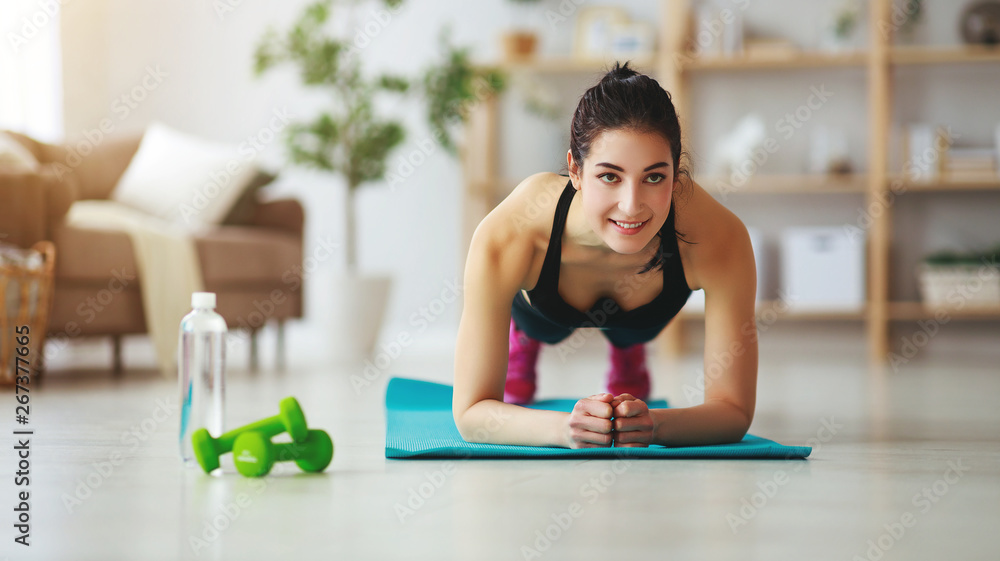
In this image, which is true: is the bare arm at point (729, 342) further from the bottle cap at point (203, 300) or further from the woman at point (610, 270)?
the bottle cap at point (203, 300)

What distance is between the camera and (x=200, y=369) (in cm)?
154

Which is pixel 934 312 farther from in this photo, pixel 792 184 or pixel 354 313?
pixel 354 313

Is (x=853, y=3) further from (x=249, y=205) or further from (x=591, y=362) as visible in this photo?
(x=249, y=205)

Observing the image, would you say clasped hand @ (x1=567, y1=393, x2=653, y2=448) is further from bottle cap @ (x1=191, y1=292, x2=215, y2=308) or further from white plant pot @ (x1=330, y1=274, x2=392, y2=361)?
white plant pot @ (x1=330, y1=274, x2=392, y2=361)

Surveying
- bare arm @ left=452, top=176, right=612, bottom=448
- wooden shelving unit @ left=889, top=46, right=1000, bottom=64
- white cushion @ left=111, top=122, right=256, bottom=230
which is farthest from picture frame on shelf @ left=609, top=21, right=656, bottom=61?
bare arm @ left=452, top=176, right=612, bottom=448

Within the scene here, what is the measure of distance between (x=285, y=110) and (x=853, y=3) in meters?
2.91

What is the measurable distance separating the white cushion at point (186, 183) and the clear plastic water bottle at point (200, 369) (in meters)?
1.91

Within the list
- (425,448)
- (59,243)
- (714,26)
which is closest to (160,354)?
(59,243)

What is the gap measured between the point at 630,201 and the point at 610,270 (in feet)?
0.89

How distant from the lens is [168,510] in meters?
1.11

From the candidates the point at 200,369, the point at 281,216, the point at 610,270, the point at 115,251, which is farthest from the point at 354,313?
the point at 610,270

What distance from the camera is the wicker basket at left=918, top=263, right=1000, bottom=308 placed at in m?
3.85

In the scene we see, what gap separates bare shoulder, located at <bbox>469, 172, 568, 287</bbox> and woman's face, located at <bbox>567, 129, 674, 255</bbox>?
0.15 metres

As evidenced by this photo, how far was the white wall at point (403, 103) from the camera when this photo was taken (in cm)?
436
